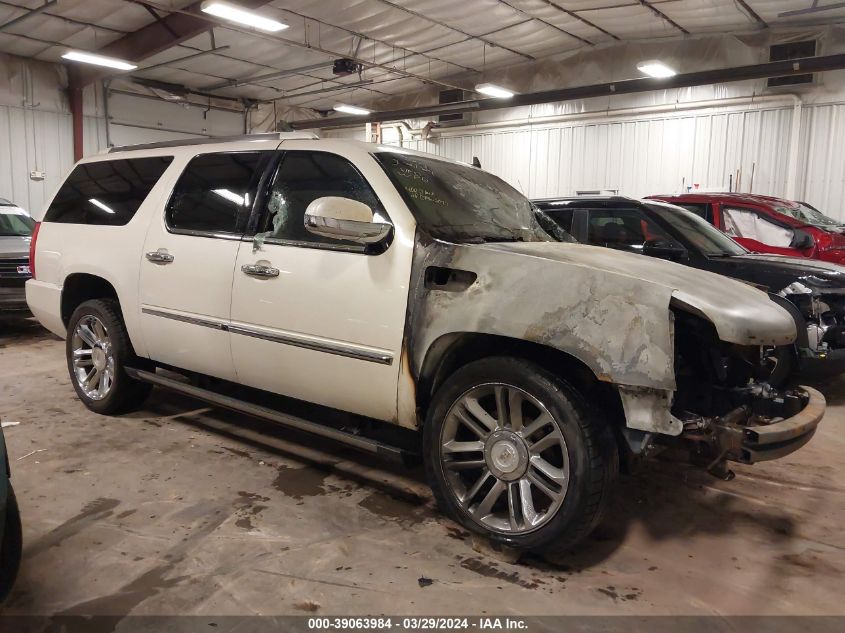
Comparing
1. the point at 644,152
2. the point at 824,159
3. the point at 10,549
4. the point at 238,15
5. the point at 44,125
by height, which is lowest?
the point at 10,549

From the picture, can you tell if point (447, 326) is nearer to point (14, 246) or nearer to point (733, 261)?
point (733, 261)

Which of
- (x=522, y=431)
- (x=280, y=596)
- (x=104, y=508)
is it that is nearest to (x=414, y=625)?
(x=280, y=596)

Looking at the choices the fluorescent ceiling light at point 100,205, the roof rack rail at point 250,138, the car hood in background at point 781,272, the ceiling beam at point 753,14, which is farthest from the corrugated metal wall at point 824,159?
the fluorescent ceiling light at point 100,205

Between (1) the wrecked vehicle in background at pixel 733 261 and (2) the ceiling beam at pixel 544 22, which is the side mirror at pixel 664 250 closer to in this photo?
(1) the wrecked vehicle in background at pixel 733 261

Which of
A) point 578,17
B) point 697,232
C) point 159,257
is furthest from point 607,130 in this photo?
point 159,257

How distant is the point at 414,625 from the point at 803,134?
1165cm

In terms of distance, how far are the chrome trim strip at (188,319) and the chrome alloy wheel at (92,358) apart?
62cm

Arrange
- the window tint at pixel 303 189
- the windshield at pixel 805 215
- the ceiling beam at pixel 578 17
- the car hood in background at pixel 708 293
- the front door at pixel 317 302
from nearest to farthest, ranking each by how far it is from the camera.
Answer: the car hood in background at pixel 708 293 < the front door at pixel 317 302 < the window tint at pixel 303 189 < the windshield at pixel 805 215 < the ceiling beam at pixel 578 17

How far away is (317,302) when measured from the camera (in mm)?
2992

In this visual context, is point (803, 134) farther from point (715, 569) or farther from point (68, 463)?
point (68, 463)

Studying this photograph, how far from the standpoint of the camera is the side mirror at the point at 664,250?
5.19m

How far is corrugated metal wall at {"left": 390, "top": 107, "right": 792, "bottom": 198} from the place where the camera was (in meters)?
11.1

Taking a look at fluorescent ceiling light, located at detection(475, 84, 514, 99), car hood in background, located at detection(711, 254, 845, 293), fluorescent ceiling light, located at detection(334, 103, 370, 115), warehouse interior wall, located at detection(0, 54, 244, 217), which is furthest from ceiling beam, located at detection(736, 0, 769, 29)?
warehouse interior wall, located at detection(0, 54, 244, 217)

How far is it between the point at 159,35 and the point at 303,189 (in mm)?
9823
